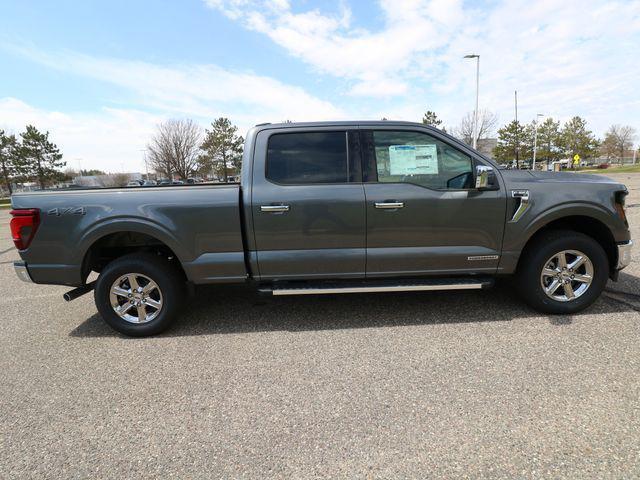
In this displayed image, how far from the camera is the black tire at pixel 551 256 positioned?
3.56 meters

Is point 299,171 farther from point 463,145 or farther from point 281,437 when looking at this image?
point 281,437

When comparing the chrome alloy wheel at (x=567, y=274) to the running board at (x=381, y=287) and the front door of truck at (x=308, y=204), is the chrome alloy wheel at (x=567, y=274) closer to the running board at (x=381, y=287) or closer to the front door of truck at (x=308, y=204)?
the running board at (x=381, y=287)

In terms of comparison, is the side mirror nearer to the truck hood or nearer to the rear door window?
the truck hood

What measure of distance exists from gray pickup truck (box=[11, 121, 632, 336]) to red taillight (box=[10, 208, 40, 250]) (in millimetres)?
12

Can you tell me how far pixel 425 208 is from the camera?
344cm

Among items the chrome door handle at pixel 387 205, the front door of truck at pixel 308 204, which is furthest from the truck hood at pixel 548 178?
the front door of truck at pixel 308 204

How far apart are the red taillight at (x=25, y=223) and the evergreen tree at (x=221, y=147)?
40.7 meters

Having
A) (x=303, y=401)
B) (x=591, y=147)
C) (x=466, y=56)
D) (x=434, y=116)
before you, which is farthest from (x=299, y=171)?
(x=591, y=147)

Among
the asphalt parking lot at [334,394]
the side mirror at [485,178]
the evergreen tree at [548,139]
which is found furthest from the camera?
the evergreen tree at [548,139]

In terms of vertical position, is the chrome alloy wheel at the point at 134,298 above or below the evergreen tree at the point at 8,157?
below

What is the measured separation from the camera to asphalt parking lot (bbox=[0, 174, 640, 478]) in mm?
2008

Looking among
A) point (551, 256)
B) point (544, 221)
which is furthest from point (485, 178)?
point (551, 256)

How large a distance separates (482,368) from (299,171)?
232 cm

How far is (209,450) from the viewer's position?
2.12 m
